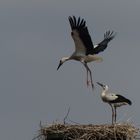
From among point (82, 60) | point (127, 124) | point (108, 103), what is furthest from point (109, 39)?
point (127, 124)

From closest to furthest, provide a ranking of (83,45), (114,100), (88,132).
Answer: (88,132)
(114,100)
(83,45)

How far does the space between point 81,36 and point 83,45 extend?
0.54 m

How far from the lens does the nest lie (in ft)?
38.7

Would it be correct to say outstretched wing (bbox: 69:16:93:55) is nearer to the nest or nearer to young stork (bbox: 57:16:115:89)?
young stork (bbox: 57:16:115:89)

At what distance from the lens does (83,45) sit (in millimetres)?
16719

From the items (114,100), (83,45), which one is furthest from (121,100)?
(83,45)

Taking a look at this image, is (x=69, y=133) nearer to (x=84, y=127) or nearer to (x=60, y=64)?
(x=84, y=127)

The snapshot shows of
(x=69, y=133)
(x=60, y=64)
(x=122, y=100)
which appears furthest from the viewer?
(x=60, y=64)

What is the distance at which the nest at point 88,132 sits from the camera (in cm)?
1180

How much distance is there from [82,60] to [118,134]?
5.73 m

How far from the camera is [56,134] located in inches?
474

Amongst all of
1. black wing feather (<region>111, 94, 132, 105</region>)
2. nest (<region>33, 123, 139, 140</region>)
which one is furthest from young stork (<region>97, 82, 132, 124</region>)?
nest (<region>33, 123, 139, 140</region>)

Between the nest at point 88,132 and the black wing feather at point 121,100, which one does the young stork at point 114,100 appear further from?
the nest at point 88,132

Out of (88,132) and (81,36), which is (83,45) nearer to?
(81,36)
